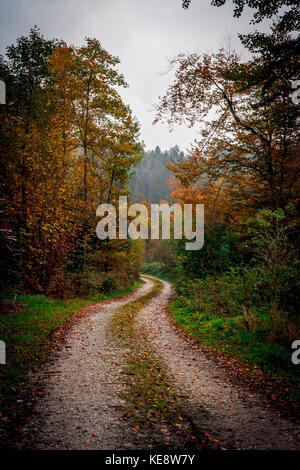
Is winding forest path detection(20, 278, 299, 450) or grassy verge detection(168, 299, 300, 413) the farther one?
grassy verge detection(168, 299, 300, 413)

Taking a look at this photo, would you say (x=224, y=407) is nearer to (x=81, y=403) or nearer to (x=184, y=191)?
(x=81, y=403)

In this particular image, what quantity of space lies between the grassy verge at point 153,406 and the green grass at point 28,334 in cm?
218

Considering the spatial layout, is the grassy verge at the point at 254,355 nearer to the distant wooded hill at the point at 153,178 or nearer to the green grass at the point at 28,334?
the green grass at the point at 28,334

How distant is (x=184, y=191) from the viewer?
16.5 m

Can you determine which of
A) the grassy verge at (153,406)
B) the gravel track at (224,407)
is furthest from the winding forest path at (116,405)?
the grassy verge at (153,406)

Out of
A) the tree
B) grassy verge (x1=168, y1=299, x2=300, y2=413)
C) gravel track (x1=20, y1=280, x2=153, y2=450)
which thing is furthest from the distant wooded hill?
gravel track (x1=20, y1=280, x2=153, y2=450)

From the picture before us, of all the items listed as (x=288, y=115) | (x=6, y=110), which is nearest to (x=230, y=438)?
(x=288, y=115)

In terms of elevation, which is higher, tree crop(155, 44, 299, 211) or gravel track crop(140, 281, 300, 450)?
tree crop(155, 44, 299, 211)

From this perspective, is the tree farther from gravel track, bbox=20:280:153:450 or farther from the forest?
gravel track, bbox=20:280:153:450

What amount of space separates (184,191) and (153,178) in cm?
6872

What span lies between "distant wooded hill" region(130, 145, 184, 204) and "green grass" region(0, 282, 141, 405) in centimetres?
5620

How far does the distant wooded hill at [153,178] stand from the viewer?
7675cm

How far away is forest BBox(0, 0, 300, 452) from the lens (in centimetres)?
604

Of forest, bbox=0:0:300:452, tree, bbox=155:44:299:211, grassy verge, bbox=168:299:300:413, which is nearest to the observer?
grassy verge, bbox=168:299:300:413
